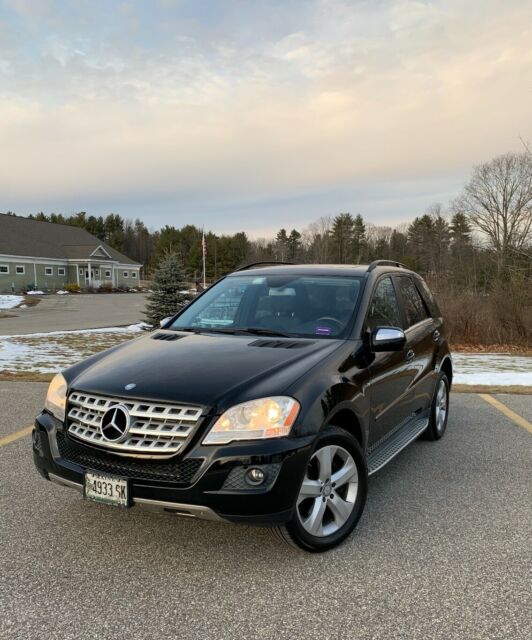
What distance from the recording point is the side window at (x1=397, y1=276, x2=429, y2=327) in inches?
194

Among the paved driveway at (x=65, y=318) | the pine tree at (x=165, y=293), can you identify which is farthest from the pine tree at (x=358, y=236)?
the pine tree at (x=165, y=293)

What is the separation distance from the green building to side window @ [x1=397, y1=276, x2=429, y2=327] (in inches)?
1917

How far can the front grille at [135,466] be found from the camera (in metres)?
2.77

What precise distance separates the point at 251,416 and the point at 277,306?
5.28 feet

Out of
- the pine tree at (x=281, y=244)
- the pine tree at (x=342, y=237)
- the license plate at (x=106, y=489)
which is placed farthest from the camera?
the pine tree at (x=281, y=244)

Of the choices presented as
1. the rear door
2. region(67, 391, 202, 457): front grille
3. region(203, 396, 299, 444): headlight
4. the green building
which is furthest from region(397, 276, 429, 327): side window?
the green building

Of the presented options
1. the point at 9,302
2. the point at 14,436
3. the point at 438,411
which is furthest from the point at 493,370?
the point at 9,302

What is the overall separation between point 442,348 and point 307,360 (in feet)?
9.37

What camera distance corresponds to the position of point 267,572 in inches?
115

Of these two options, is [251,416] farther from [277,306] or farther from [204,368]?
[277,306]

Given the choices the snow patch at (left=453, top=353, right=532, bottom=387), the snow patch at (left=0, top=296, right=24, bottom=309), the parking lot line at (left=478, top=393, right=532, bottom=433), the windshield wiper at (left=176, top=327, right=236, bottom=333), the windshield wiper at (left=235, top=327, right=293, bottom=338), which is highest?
the windshield wiper at (left=235, top=327, right=293, bottom=338)

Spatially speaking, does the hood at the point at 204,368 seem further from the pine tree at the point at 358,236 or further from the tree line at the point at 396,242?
the pine tree at the point at 358,236

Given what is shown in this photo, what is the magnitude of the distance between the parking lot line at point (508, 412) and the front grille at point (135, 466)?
181 inches

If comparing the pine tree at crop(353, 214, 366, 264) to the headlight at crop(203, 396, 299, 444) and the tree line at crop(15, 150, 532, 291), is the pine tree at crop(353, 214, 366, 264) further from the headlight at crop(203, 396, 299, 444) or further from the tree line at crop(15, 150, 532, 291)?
the headlight at crop(203, 396, 299, 444)
